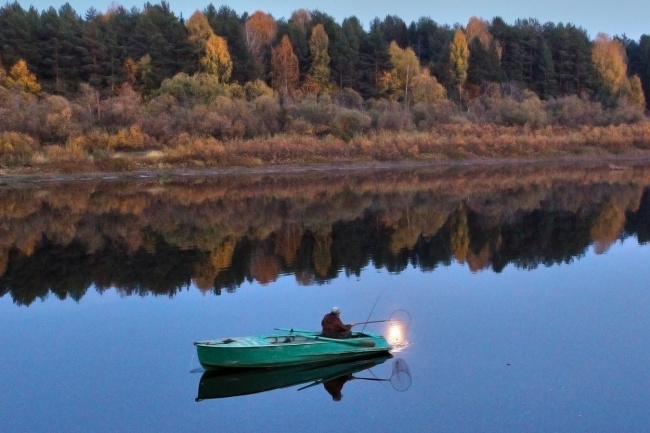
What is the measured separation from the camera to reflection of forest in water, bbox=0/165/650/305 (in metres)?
20.8

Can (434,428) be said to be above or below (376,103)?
below

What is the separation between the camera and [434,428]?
34.3ft

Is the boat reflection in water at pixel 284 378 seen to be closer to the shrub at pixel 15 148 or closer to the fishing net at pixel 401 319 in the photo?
the fishing net at pixel 401 319

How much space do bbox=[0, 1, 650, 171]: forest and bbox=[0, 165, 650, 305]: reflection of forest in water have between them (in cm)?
647

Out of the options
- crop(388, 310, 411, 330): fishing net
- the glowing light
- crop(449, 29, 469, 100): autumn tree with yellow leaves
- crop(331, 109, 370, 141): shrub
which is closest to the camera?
the glowing light

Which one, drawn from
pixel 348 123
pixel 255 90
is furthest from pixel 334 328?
pixel 255 90

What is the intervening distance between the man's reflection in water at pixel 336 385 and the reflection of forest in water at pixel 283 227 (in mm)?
6829

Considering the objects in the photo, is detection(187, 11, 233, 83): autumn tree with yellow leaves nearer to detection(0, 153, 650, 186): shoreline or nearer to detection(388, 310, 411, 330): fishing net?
detection(0, 153, 650, 186): shoreline

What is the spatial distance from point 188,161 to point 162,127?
4.31 m

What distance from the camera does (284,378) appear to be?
1221 centimetres

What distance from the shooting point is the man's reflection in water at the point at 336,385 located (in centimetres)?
1166

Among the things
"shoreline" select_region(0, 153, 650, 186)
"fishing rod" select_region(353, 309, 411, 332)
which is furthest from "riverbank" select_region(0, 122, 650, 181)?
"fishing rod" select_region(353, 309, 411, 332)

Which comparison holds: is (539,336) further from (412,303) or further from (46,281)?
(46,281)

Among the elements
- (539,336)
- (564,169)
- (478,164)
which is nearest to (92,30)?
(478,164)
